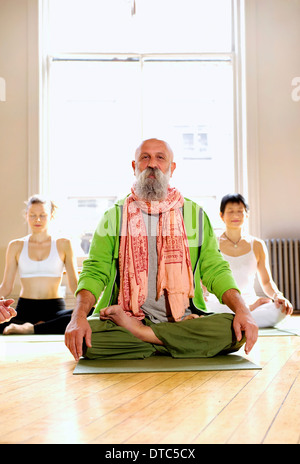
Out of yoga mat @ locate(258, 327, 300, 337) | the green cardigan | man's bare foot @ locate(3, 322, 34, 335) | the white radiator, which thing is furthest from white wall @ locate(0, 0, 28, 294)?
the green cardigan

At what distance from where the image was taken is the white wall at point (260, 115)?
18.8 ft

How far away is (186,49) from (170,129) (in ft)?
2.88

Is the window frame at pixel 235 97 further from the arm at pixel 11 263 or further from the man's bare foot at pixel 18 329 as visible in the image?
the man's bare foot at pixel 18 329

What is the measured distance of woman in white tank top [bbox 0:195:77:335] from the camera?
411 cm

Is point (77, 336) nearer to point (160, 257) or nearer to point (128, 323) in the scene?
point (128, 323)

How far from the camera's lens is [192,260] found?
268 cm

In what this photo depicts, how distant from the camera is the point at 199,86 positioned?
6.14 metres

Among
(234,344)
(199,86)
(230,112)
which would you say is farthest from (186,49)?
(234,344)

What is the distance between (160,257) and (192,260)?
16cm

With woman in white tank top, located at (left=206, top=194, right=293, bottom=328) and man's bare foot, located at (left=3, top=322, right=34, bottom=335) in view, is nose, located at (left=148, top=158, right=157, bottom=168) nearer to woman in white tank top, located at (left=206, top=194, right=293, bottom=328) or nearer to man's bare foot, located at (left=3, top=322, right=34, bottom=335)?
woman in white tank top, located at (left=206, top=194, right=293, bottom=328)

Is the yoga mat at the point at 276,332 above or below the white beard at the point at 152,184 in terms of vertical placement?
below

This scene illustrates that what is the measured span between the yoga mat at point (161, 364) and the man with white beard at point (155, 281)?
0.05 meters

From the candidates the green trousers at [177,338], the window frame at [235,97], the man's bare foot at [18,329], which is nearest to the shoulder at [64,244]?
the man's bare foot at [18,329]
